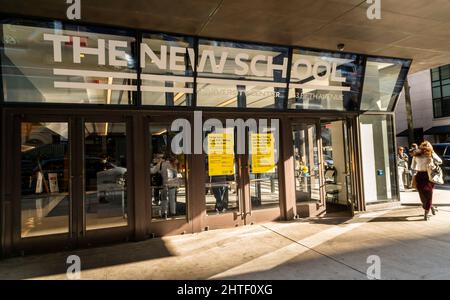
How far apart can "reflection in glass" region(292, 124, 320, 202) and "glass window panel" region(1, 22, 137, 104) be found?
12.1 feet

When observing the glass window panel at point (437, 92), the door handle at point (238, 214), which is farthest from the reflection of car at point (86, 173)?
the glass window panel at point (437, 92)

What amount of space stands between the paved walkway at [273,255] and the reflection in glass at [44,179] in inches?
20.7

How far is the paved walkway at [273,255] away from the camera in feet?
13.0

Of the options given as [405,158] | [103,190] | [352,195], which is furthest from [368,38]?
[405,158]

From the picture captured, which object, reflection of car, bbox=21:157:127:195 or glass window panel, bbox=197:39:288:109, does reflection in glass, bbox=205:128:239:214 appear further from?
reflection of car, bbox=21:157:127:195

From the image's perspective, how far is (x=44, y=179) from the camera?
5.19m

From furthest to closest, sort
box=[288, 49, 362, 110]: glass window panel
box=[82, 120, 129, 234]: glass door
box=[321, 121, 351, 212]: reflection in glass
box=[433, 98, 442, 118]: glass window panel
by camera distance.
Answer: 1. box=[433, 98, 442, 118]: glass window panel
2. box=[321, 121, 351, 212]: reflection in glass
3. box=[288, 49, 362, 110]: glass window panel
4. box=[82, 120, 129, 234]: glass door

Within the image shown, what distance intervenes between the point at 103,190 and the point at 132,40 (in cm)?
265

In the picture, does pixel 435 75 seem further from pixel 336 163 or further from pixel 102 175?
pixel 102 175

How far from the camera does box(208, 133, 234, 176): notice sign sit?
20.5ft

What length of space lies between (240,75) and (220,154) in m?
1.63

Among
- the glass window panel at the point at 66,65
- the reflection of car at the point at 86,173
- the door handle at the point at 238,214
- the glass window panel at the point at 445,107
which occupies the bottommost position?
the door handle at the point at 238,214

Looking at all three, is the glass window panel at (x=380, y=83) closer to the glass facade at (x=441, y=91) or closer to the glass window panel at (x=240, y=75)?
the glass window panel at (x=240, y=75)

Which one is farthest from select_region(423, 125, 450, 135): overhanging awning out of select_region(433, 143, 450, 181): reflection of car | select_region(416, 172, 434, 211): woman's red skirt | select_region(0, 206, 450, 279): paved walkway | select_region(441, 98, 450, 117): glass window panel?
select_region(0, 206, 450, 279): paved walkway
